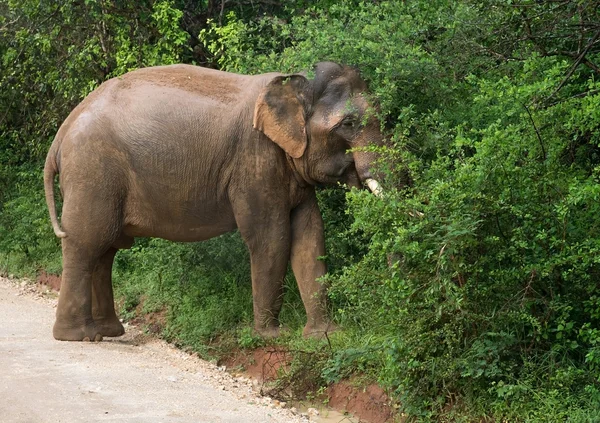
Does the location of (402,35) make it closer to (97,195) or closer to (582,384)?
(97,195)

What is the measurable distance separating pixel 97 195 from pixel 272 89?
5.95ft

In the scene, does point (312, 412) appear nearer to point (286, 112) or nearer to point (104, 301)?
point (286, 112)

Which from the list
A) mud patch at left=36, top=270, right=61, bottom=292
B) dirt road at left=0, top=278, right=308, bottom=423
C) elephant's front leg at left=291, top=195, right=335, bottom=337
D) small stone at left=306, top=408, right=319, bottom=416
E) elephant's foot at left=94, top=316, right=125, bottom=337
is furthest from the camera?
mud patch at left=36, top=270, right=61, bottom=292

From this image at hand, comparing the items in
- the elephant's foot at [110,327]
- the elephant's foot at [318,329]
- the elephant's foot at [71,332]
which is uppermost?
the elephant's foot at [318,329]

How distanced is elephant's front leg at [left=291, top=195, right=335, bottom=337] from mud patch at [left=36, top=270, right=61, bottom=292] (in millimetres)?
4782

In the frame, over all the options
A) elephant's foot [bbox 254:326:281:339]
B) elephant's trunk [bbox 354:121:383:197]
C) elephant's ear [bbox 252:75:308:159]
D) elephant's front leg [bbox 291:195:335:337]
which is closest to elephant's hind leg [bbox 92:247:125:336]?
elephant's foot [bbox 254:326:281:339]

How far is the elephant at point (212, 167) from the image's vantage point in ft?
33.0

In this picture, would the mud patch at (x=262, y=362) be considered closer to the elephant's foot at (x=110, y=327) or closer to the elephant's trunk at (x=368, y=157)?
the elephant's foot at (x=110, y=327)

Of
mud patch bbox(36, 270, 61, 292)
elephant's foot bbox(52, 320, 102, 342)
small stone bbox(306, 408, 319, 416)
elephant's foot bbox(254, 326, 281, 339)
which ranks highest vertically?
small stone bbox(306, 408, 319, 416)

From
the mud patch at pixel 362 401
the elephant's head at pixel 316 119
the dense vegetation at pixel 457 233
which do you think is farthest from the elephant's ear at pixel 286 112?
the mud patch at pixel 362 401

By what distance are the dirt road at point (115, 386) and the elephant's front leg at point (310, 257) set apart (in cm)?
90

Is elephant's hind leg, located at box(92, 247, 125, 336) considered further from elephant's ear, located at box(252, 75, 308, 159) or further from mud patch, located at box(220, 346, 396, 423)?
elephant's ear, located at box(252, 75, 308, 159)

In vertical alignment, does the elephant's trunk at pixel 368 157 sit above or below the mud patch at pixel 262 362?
above

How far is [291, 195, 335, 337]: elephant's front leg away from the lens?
9953mm
